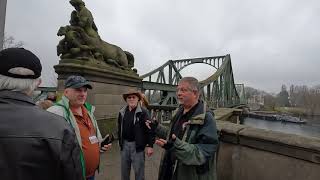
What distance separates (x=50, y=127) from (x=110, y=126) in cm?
540

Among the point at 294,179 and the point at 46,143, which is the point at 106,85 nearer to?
the point at 294,179

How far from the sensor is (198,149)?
2.18 metres

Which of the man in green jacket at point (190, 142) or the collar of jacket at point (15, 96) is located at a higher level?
the collar of jacket at point (15, 96)

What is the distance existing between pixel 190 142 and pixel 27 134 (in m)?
1.32

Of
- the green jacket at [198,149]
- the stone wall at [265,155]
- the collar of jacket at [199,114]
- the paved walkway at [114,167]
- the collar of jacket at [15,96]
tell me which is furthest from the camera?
the paved walkway at [114,167]

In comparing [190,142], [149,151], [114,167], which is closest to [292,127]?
[114,167]

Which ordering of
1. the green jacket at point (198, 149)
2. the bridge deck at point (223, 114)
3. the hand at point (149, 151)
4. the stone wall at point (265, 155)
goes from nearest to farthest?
the green jacket at point (198, 149), the stone wall at point (265, 155), the hand at point (149, 151), the bridge deck at point (223, 114)

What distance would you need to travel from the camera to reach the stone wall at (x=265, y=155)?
7.73 ft

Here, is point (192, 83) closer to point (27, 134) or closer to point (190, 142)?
point (190, 142)

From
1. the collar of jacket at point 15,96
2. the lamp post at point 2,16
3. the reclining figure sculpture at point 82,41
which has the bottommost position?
the collar of jacket at point 15,96

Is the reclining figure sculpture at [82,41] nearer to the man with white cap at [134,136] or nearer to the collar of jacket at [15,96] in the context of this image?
the man with white cap at [134,136]

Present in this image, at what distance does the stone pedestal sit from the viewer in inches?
233

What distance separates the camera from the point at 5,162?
1.18 m

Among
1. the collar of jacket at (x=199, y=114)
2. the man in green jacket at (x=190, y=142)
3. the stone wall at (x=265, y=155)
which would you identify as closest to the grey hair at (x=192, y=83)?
the man in green jacket at (x=190, y=142)
